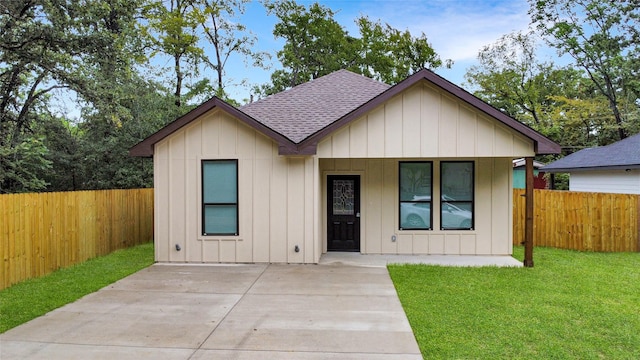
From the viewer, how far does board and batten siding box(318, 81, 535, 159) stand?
27.6ft

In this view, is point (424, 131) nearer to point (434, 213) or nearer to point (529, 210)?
point (434, 213)

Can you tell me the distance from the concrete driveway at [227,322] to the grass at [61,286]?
26 cm

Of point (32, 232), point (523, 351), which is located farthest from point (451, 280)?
point (32, 232)

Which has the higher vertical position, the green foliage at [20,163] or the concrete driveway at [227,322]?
the green foliage at [20,163]

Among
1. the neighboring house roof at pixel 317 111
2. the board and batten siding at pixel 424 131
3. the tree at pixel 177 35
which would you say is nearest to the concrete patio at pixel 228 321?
the board and batten siding at pixel 424 131

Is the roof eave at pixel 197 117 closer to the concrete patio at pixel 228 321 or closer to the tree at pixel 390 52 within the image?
the concrete patio at pixel 228 321

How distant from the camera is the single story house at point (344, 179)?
8.42m

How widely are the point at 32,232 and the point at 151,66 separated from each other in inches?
619

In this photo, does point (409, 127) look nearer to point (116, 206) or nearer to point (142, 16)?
point (116, 206)

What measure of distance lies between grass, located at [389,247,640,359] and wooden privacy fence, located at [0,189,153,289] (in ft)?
22.2

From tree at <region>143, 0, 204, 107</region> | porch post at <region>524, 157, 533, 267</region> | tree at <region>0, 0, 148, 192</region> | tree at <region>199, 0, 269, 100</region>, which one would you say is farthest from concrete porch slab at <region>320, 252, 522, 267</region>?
tree at <region>199, 0, 269, 100</region>

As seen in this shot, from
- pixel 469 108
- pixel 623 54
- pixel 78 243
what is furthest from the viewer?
pixel 623 54

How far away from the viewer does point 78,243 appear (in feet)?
29.9

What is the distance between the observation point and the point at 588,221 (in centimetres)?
1063
